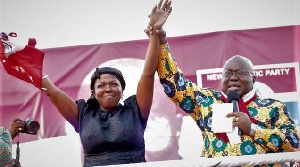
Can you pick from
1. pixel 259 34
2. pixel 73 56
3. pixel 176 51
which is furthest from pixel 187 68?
pixel 73 56

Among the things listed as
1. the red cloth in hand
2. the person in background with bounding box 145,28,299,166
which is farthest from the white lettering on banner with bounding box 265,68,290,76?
the red cloth in hand

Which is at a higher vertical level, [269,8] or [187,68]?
[269,8]

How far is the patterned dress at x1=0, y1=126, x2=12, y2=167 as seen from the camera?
2939 mm

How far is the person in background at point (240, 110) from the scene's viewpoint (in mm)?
2988

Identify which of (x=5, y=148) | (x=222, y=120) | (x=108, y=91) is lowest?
(x=5, y=148)

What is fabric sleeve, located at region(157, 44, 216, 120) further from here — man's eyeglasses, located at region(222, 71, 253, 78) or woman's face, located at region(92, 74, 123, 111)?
woman's face, located at region(92, 74, 123, 111)

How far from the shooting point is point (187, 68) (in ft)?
16.3

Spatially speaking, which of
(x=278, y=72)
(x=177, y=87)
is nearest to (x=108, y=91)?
(x=177, y=87)

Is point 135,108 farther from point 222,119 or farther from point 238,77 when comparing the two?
point 238,77

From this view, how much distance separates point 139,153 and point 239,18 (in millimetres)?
2858

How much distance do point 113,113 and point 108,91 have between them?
13 centimetres

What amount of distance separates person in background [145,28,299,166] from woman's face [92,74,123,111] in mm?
297

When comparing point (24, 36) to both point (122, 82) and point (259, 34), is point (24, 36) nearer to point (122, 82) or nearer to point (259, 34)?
point (259, 34)

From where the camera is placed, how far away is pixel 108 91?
306cm
